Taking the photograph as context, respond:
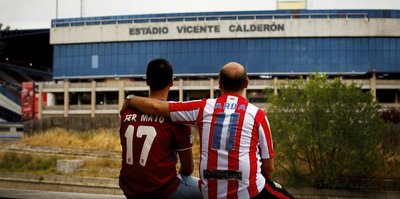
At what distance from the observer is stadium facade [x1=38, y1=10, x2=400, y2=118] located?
6594 centimetres

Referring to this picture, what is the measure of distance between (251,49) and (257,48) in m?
0.76

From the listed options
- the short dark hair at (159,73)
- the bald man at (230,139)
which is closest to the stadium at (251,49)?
the short dark hair at (159,73)

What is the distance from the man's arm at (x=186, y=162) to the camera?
448 cm

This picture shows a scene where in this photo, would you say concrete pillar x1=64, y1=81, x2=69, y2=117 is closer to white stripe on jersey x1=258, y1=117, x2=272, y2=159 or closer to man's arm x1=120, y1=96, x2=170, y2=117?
man's arm x1=120, y1=96, x2=170, y2=117

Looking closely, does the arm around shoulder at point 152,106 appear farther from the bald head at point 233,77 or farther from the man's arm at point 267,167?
the man's arm at point 267,167

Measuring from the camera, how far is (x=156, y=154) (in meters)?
4.33

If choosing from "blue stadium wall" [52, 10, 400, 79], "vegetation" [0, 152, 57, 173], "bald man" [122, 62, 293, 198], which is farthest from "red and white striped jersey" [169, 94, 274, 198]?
Result: "blue stadium wall" [52, 10, 400, 79]

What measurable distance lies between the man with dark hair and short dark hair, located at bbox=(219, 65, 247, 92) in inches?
18.3

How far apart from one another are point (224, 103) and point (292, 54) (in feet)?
207

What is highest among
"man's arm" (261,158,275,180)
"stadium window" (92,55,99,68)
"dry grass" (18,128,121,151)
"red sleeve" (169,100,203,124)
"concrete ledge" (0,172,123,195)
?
"stadium window" (92,55,99,68)

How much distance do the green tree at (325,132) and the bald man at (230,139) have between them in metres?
31.4

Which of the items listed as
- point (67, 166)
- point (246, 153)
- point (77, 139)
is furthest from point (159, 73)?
point (77, 139)

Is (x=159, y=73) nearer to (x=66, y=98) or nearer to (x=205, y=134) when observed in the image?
(x=205, y=134)

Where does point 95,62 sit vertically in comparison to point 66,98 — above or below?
above
